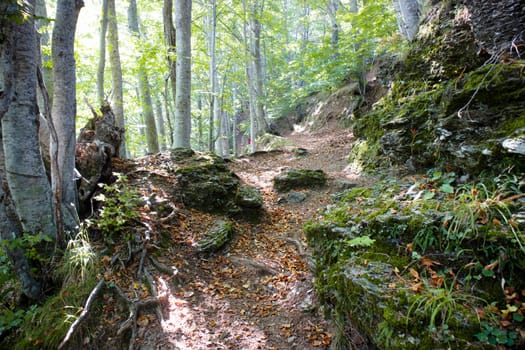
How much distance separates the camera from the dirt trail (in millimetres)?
3125

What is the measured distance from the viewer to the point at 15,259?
321 cm

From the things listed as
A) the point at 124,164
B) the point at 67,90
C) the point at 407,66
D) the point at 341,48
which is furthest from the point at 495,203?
the point at 341,48

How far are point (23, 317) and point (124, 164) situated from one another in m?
3.31

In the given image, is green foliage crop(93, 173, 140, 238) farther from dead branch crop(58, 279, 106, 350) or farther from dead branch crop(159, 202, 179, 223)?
dead branch crop(58, 279, 106, 350)

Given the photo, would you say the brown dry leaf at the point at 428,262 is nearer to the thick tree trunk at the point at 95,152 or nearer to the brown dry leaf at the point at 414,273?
the brown dry leaf at the point at 414,273

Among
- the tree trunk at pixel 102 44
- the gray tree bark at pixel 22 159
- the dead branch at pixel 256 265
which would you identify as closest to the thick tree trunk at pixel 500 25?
the dead branch at pixel 256 265

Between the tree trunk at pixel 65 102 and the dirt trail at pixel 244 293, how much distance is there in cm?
156

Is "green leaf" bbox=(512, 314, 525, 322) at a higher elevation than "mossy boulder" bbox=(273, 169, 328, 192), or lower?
lower

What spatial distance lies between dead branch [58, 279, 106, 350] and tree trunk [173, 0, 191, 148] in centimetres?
453

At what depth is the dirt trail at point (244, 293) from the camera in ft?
10.3

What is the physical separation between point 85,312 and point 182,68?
230 inches

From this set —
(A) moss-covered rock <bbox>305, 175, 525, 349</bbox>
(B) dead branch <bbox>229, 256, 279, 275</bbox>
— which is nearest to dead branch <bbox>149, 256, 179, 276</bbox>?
(B) dead branch <bbox>229, 256, 279, 275</bbox>

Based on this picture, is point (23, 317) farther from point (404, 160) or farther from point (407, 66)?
point (407, 66)

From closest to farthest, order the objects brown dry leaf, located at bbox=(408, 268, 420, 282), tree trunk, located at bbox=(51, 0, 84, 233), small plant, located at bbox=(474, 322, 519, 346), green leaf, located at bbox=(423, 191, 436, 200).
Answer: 1. small plant, located at bbox=(474, 322, 519, 346)
2. brown dry leaf, located at bbox=(408, 268, 420, 282)
3. green leaf, located at bbox=(423, 191, 436, 200)
4. tree trunk, located at bbox=(51, 0, 84, 233)
